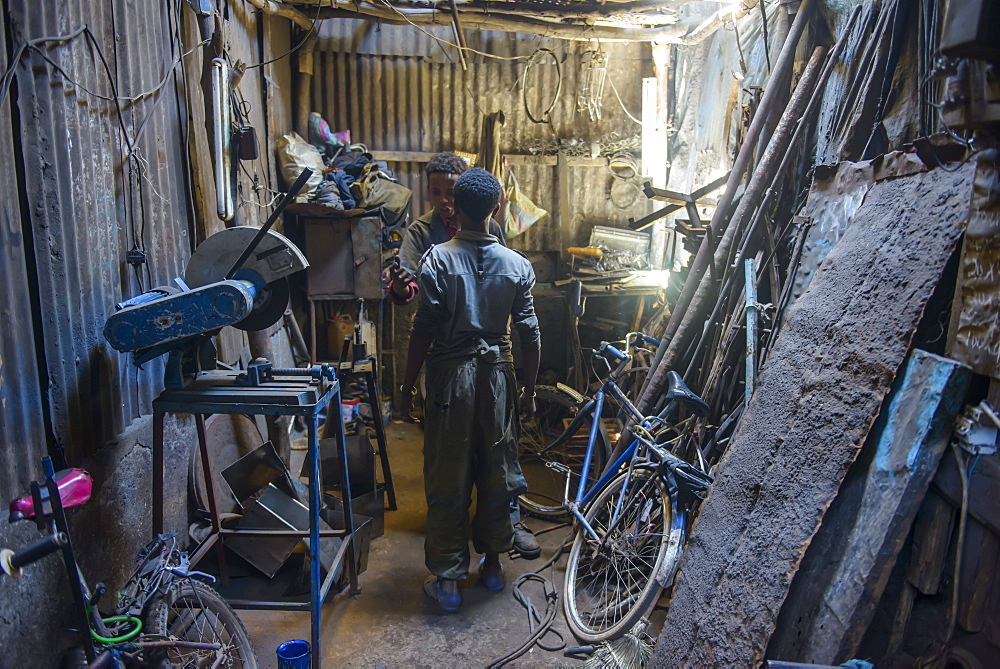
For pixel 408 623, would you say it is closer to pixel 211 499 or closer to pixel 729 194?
pixel 211 499

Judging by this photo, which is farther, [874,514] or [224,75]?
[224,75]

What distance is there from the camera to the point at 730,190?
4.07 metres

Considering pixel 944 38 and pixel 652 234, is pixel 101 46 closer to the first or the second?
pixel 944 38

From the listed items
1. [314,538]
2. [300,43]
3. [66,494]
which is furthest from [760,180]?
[300,43]

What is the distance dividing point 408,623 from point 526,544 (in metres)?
1.02

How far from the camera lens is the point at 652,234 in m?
6.62

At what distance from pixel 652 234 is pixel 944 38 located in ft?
16.5

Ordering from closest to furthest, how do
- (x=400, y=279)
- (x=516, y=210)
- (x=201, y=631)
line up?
(x=201, y=631) → (x=400, y=279) → (x=516, y=210)

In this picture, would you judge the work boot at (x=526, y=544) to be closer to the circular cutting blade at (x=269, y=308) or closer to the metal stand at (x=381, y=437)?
the metal stand at (x=381, y=437)

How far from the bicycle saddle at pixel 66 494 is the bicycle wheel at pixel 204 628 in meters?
0.57

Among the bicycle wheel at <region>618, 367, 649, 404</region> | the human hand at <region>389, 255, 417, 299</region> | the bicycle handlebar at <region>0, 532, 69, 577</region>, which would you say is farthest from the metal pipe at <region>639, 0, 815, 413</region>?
the bicycle handlebar at <region>0, 532, 69, 577</region>

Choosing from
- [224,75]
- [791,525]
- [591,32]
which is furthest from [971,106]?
[591,32]

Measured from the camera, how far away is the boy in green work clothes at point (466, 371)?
10.9 ft

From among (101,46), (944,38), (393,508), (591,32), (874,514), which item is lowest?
(393,508)
